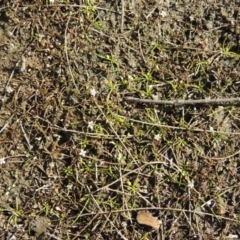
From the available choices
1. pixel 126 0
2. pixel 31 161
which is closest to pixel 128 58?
pixel 126 0

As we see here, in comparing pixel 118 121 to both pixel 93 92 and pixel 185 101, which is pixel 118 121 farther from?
pixel 185 101

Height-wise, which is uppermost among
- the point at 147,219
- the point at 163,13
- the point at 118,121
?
the point at 163,13

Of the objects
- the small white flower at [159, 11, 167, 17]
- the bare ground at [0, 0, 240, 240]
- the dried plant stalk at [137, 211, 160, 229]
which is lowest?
the dried plant stalk at [137, 211, 160, 229]

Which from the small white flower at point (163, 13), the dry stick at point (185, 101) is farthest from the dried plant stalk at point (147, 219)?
the small white flower at point (163, 13)

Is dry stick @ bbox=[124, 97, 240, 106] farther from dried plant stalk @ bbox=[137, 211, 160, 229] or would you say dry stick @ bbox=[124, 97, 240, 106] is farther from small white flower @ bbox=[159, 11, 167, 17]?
dried plant stalk @ bbox=[137, 211, 160, 229]

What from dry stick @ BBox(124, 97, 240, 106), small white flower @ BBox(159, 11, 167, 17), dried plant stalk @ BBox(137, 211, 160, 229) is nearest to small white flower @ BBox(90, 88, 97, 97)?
dry stick @ BBox(124, 97, 240, 106)

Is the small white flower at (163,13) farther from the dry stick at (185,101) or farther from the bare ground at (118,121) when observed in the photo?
the dry stick at (185,101)

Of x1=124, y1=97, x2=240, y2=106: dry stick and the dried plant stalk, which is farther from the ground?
x1=124, y1=97, x2=240, y2=106: dry stick

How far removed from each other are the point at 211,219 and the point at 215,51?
3.43 ft

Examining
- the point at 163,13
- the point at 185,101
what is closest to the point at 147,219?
the point at 185,101

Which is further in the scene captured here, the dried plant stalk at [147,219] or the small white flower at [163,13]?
the small white flower at [163,13]

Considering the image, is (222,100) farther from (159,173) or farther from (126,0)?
(126,0)

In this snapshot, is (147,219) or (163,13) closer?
(147,219)

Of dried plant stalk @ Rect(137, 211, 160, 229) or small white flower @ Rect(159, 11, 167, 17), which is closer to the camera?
dried plant stalk @ Rect(137, 211, 160, 229)
